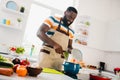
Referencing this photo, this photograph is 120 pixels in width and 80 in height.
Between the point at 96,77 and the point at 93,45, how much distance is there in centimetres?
262

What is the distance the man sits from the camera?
1.91 meters

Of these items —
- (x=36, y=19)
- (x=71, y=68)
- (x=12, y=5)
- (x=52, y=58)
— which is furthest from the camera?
(x=36, y=19)

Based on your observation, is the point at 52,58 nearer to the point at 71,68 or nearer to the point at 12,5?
the point at 71,68

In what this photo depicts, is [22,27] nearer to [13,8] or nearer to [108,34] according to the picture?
[13,8]

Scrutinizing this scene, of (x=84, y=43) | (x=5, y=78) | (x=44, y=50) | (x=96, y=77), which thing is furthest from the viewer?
(x=84, y=43)

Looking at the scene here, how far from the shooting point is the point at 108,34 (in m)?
4.07

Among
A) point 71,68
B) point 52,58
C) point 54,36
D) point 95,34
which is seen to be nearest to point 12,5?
point 54,36

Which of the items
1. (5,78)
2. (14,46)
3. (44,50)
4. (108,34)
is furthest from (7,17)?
(5,78)

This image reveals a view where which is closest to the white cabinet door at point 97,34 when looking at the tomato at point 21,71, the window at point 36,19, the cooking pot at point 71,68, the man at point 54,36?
the window at point 36,19

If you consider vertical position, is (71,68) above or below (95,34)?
below

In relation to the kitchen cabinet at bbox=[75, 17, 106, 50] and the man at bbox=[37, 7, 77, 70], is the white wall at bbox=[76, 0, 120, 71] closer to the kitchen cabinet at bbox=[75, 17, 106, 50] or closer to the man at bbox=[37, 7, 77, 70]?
the kitchen cabinet at bbox=[75, 17, 106, 50]

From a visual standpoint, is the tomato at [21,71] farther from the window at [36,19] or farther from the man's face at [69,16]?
the window at [36,19]

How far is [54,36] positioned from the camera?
6.72 feet

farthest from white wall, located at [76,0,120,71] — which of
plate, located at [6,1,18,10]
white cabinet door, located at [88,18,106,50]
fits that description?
plate, located at [6,1,18,10]
